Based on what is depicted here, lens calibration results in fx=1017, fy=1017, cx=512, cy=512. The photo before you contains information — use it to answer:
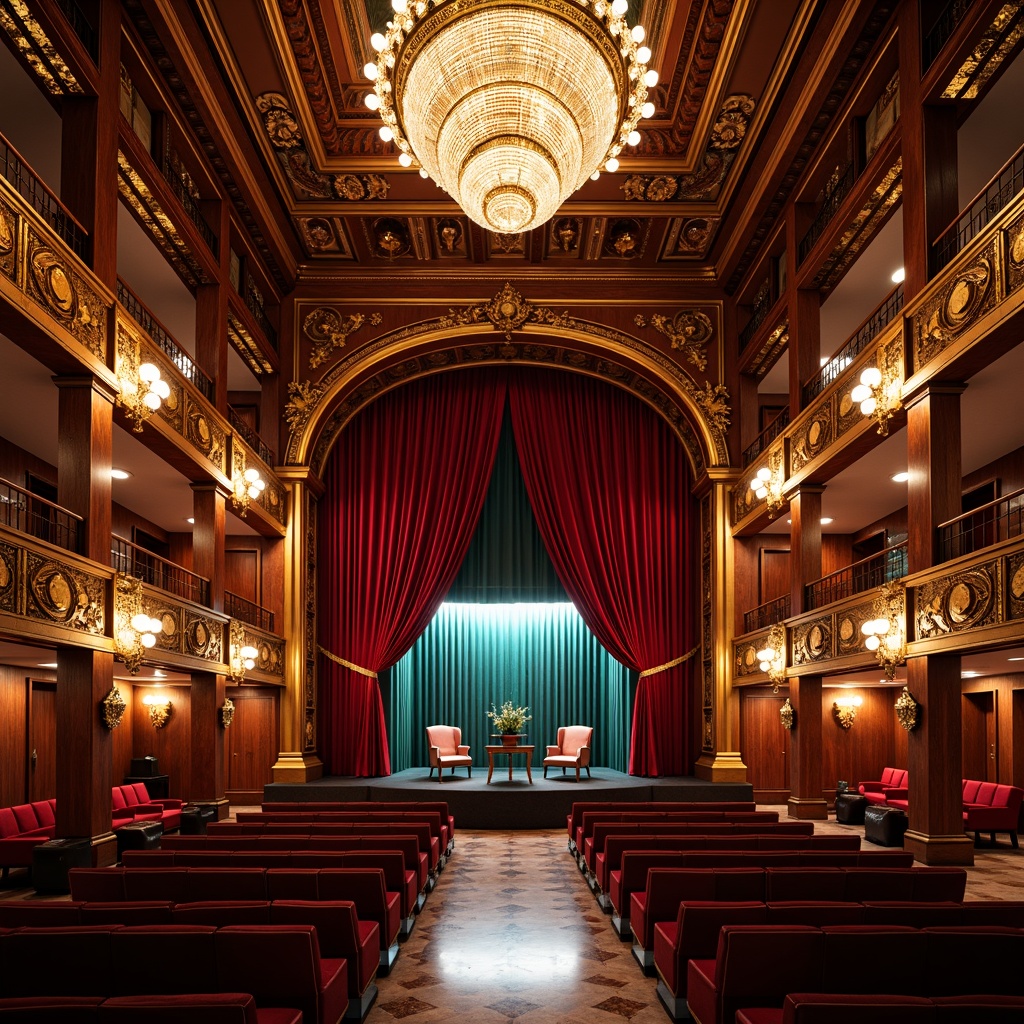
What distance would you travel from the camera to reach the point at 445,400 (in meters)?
18.0

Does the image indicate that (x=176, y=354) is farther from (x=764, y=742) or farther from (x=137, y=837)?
(x=764, y=742)

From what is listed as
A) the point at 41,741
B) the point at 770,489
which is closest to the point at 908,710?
the point at 770,489

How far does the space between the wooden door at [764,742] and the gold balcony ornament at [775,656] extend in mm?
2368

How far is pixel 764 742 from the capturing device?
641 inches

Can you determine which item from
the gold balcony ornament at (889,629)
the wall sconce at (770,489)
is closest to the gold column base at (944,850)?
the gold balcony ornament at (889,629)

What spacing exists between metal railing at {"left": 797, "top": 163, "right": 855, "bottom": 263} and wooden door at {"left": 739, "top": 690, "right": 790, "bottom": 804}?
22.9ft

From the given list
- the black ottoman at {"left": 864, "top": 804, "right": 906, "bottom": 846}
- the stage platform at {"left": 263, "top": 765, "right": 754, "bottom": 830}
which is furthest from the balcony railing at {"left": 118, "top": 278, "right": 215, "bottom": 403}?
the black ottoman at {"left": 864, "top": 804, "right": 906, "bottom": 846}

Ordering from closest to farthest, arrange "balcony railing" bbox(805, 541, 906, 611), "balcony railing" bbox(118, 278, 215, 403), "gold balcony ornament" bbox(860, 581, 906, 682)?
"gold balcony ornament" bbox(860, 581, 906, 682) < "balcony railing" bbox(118, 278, 215, 403) < "balcony railing" bbox(805, 541, 906, 611)

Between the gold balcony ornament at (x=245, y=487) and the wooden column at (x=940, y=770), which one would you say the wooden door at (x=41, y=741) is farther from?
the wooden column at (x=940, y=770)

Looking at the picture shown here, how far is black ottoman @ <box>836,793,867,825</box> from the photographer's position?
527 inches

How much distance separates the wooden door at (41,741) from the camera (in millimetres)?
13516

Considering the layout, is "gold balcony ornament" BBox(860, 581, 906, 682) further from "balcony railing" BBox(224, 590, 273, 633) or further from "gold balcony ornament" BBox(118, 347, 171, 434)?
"balcony railing" BBox(224, 590, 273, 633)

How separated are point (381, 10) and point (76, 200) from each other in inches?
157

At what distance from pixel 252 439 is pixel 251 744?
189 inches
